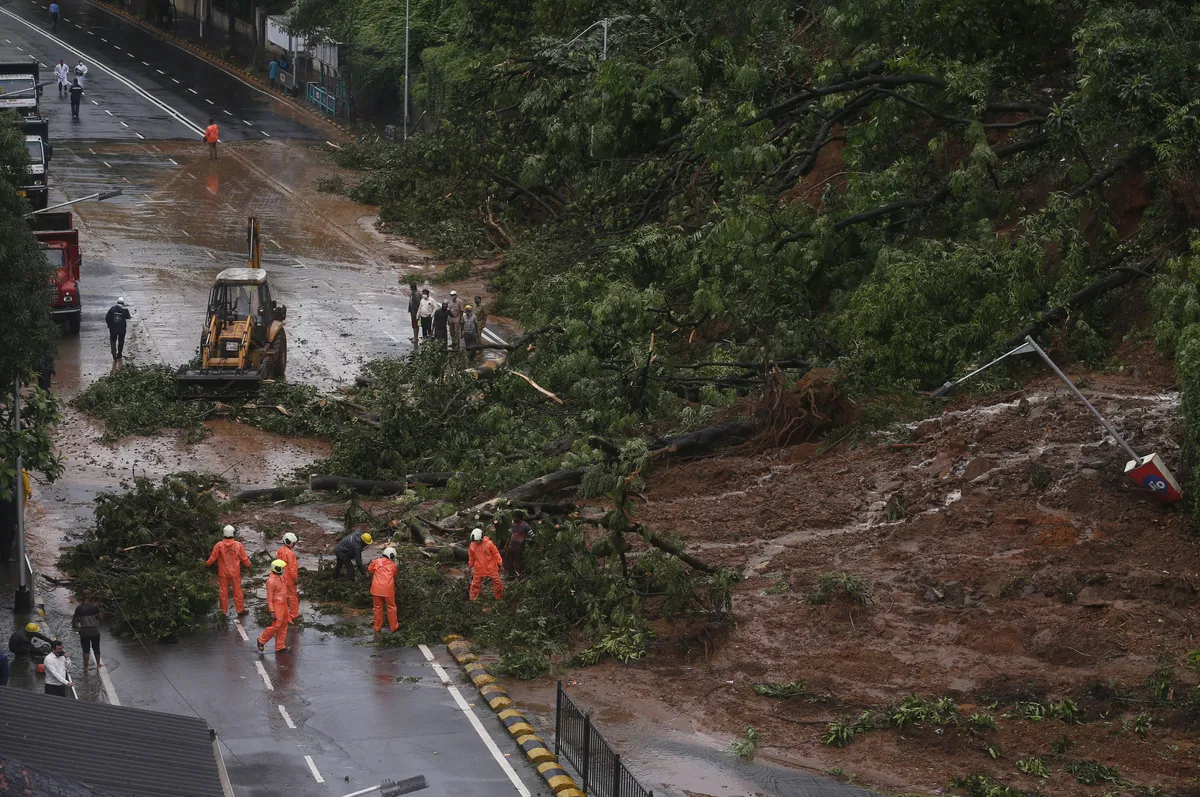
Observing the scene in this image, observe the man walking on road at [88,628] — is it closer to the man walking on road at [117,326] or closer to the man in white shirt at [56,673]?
the man in white shirt at [56,673]

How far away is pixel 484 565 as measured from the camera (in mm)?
20188

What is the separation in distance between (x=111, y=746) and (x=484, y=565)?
848cm

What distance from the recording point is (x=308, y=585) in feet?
68.8

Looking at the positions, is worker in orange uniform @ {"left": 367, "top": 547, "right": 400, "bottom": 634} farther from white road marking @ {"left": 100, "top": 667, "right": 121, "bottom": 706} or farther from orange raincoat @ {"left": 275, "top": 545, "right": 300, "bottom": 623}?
white road marking @ {"left": 100, "top": 667, "right": 121, "bottom": 706}

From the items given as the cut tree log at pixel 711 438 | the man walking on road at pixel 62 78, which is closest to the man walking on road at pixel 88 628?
the cut tree log at pixel 711 438

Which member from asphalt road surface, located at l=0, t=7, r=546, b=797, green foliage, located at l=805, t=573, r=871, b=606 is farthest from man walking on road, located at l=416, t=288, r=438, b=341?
green foliage, located at l=805, t=573, r=871, b=606

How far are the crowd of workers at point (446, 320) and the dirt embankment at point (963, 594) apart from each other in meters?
10.4

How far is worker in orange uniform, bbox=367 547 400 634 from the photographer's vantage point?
19.3m

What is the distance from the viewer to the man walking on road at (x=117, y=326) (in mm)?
31266

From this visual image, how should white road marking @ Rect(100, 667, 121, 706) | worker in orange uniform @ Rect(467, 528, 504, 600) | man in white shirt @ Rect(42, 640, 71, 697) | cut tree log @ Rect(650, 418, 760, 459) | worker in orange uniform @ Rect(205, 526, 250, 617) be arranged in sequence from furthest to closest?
cut tree log @ Rect(650, 418, 760, 459)
worker in orange uniform @ Rect(467, 528, 504, 600)
worker in orange uniform @ Rect(205, 526, 250, 617)
white road marking @ Rect(100, 667, 121, 706)
man in white shirt @ Rect(42, 640, 71, 697)

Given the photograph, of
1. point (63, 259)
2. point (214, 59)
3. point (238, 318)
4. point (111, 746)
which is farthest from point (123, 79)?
point (111, 746)

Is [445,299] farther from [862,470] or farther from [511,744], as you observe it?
[511,744]

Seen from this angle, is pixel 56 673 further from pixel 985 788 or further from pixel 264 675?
pixel 985 788

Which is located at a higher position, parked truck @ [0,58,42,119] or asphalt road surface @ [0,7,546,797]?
parked truck @ [0,58,42,119]
